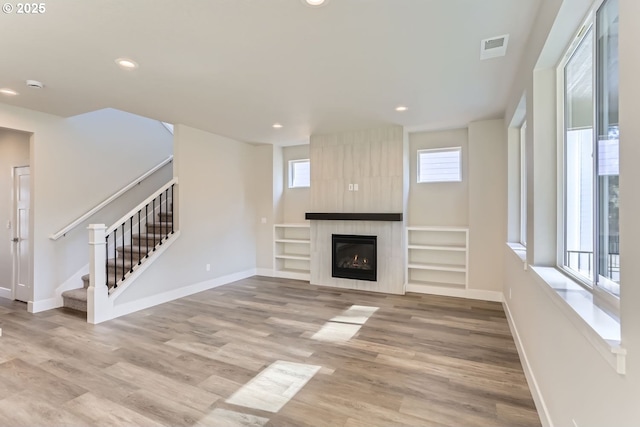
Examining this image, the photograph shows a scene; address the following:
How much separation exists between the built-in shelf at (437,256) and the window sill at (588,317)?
10.3ft

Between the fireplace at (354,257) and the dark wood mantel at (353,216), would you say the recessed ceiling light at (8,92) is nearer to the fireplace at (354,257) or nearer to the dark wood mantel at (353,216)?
the dark wood mantel at (353,216)

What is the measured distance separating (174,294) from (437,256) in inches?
172

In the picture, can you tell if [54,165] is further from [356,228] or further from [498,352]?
[498,352]

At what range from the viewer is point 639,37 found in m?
0.96

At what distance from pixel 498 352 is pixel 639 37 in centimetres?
289

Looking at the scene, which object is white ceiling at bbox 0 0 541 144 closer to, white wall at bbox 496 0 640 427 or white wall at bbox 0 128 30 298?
white wall at bbox 496 0 640 427

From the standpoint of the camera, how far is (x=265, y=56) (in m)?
2.81

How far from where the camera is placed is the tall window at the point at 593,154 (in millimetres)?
1434

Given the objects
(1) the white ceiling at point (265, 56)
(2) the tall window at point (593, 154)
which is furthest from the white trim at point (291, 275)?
(2) the tall window at point (593, 154)

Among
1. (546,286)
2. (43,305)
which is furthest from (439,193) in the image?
(43,305)

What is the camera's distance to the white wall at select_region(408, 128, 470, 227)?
526 cm

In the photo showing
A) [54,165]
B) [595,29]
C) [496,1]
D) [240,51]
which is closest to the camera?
[595,29]

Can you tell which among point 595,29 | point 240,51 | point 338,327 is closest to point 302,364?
point 338,327

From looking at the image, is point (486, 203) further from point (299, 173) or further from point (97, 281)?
point (97, 281)
